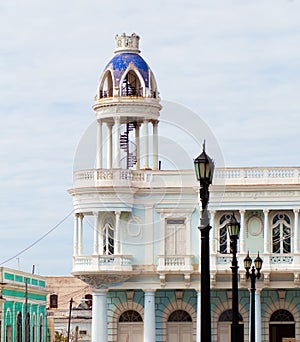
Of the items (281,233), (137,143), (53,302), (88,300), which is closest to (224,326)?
(281,233)

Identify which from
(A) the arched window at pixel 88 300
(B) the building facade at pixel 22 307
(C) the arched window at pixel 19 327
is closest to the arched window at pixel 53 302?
(A) the arched window at pixel 88 300

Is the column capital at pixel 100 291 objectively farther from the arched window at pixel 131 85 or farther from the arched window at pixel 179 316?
the arched window at pixel 131 85

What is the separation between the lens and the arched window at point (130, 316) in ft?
175

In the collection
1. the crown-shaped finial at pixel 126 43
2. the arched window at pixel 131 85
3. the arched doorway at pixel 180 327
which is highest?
the crown-shaped finial at pixel 126 43

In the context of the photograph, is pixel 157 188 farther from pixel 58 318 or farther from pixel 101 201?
pixel 58 318

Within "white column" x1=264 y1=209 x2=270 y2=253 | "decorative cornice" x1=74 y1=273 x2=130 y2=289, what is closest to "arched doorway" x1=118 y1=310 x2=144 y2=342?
"decorative cornice" x1=74 y1=273 x2=130 y2=289

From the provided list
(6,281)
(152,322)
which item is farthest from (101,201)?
(6,281)

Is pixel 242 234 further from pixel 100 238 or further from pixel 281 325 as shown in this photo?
pixel 100 238

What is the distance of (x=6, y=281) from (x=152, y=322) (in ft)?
57.3

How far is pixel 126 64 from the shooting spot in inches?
2141

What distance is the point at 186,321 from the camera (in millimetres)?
53000

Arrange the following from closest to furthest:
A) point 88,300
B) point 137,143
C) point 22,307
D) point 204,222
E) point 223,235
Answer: point 204,222, point 223,235, point 137,143, point 22,307, point 88,300

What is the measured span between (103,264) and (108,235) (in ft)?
5.63

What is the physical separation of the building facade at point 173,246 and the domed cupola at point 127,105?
10cm
